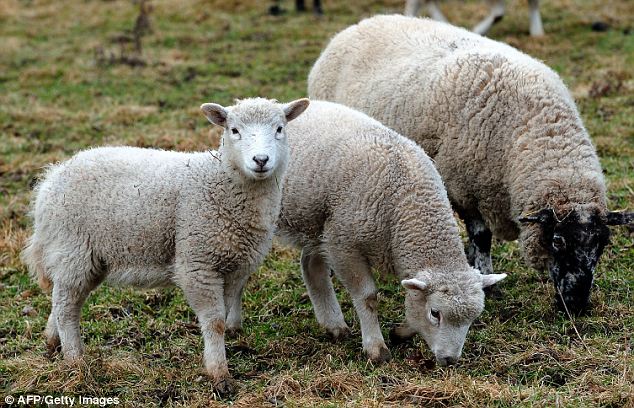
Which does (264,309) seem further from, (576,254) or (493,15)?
(493,15)

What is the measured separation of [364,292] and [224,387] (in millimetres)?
1034

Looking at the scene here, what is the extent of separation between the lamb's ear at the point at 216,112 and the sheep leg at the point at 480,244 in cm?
220

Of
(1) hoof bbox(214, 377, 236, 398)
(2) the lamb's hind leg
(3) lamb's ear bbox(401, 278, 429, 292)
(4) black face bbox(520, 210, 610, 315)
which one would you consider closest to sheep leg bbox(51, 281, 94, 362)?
(2) the lamb's hind leg

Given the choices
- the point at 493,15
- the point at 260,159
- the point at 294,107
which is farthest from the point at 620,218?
the point at 493,15

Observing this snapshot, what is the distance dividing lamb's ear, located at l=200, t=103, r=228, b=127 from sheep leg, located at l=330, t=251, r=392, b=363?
104 cm

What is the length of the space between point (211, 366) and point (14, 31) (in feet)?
41.2

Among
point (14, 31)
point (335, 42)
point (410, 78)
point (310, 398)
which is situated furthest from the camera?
point (14, 31)

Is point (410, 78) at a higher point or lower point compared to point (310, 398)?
higher

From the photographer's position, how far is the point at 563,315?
545cm

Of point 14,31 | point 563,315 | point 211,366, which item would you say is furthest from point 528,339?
point 14,31

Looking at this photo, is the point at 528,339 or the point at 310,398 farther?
the point at 528,339

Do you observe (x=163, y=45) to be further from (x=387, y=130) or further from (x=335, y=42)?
(x=387, y=130)

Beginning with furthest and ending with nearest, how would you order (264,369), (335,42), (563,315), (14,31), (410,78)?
(14,31)
(335,42)
(410,78)
(563,315)
(264,369)

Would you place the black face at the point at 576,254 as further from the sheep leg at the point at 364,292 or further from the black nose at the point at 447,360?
the sheep leg at the point at 364,292
